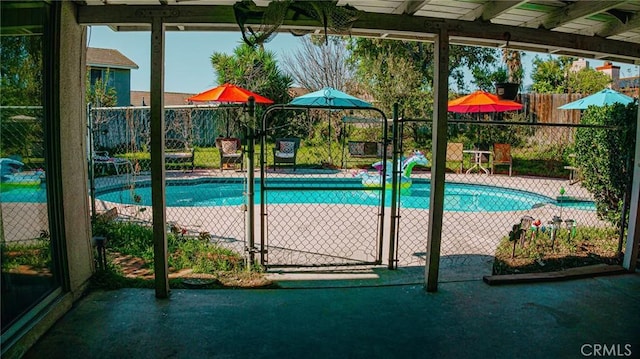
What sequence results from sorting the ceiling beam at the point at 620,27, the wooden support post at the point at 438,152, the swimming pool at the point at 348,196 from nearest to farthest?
1. the wooden support post at the point at 438,152
2. the ceiling beam at the point at 620,27
3. the swimming pool at the point at 348,196

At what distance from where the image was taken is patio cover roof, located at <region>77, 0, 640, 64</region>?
291cm

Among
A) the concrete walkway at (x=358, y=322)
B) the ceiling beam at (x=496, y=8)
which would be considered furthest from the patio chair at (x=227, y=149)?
the ceiling beam at (x=496, y=8)

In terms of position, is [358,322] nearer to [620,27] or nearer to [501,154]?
[620,27]

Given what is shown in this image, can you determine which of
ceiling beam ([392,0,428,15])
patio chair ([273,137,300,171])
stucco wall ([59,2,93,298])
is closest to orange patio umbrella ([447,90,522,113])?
patio chair ([273,137,300,171])

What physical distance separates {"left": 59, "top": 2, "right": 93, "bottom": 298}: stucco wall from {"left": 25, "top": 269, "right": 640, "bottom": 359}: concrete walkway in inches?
12.2

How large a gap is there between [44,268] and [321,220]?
399cm

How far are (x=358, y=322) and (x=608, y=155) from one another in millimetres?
3926

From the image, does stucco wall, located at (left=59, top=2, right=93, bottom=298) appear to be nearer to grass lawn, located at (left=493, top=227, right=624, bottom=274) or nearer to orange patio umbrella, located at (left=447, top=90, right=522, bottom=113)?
grass lawn, located at (left=493, top=227, right=624, bottom=274)

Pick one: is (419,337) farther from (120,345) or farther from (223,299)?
(120,345)

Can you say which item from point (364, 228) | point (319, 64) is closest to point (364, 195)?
point (364, 228)

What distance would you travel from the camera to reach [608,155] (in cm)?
490

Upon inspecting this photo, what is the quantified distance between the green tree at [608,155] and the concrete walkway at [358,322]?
1.78 metres

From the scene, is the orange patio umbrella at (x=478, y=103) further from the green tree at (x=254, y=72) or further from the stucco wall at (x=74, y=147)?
the stucco wall at (x=74, y=147)

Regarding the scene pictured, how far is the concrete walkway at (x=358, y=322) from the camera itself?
2400mm
